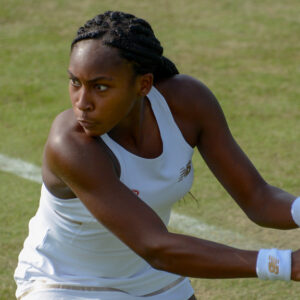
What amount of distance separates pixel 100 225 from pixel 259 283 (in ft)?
4.64

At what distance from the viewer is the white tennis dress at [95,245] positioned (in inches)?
112

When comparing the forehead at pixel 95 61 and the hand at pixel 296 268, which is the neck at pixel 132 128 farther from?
the hand at pixel 296 268

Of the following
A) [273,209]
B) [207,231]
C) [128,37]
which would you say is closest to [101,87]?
[128,37]

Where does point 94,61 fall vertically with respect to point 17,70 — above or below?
above

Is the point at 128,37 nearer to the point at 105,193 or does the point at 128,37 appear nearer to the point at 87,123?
the point at 87,123

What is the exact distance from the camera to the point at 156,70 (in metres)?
2.97

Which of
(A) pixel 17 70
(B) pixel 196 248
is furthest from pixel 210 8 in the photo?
(B) pixel 196 248

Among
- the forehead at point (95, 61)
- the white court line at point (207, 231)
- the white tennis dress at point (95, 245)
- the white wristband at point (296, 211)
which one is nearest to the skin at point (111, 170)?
the forehead at point (95, 61)

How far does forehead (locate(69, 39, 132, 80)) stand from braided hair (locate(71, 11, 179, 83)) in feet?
0.08

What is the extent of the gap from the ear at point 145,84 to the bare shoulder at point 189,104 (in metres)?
0.28

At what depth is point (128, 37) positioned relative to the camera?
2596 mm

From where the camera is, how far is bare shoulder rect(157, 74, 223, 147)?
2.99 meters

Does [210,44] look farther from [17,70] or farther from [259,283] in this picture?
[259,283]

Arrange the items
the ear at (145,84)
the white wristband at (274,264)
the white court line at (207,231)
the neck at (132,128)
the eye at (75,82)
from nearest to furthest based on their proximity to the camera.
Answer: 1. the white wristband at (274,264)
2. the eye at (75,82)
3. the ear at (145,84)
4. the neck at (132,128)
5. the white court line at (207,231)
